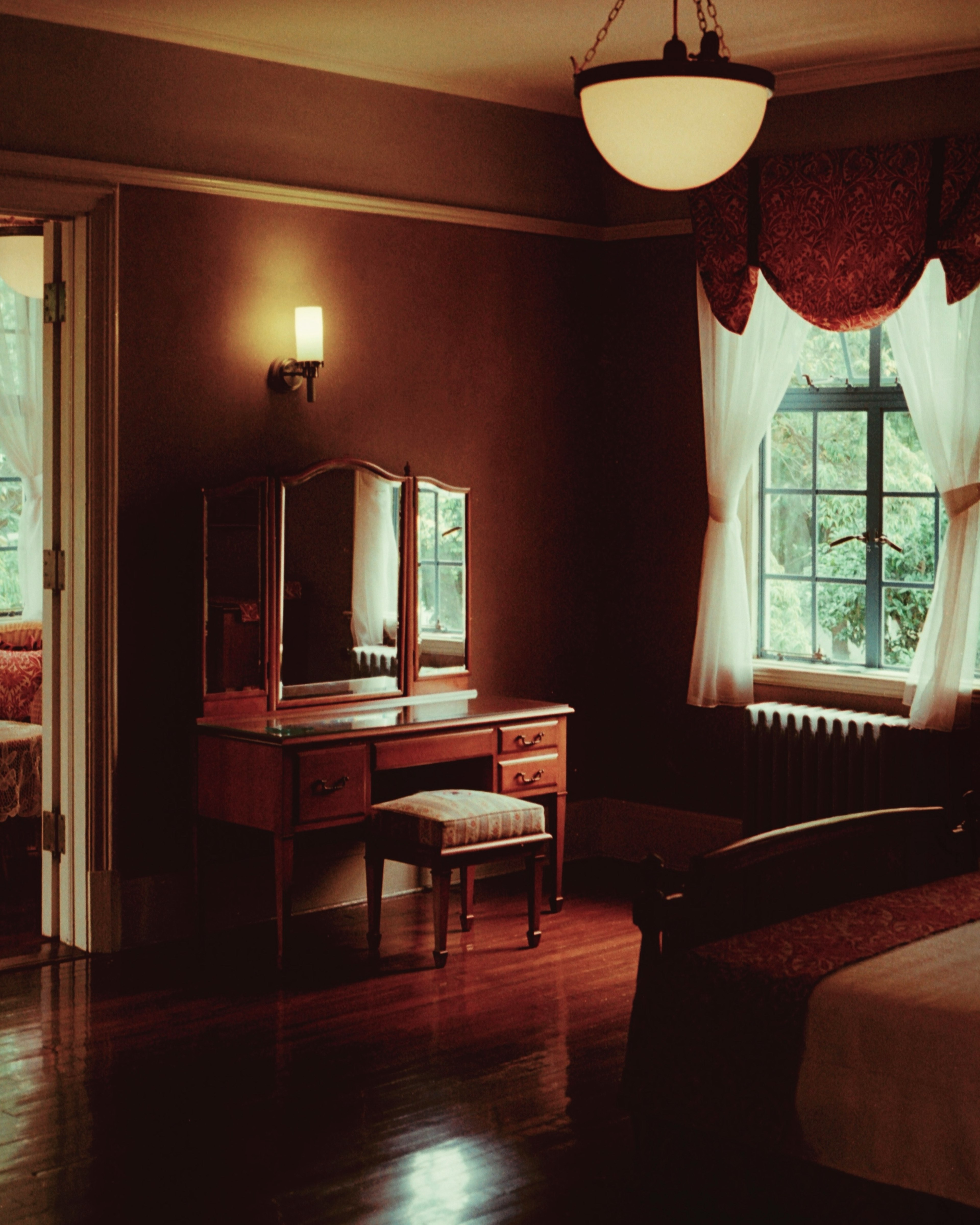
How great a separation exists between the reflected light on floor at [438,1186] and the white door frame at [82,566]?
187 centimetres

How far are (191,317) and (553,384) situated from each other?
1.67 m

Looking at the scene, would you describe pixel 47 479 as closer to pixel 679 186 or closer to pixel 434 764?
pixel 434 764

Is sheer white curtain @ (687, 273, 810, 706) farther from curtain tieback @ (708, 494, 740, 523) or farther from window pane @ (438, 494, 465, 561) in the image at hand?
window pane @ (438, 494, 465, 561)

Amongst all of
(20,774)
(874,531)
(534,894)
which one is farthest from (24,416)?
(874,531)

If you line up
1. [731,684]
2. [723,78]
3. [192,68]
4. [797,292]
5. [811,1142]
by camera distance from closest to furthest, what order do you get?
1. [811,1142]
2. [723,78]
3. [192,68]
4. [797,292]
5. [731,684]

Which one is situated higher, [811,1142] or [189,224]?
[189,224]

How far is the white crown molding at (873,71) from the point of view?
5090 millimetres

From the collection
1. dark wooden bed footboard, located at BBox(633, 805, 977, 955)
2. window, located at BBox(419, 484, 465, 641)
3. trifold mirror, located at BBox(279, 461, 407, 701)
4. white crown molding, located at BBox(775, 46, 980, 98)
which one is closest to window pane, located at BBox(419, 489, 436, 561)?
window, located at BBox(419, 484, 465, 641)

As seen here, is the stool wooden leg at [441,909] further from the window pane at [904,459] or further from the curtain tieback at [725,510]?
the window pane at [904,459]

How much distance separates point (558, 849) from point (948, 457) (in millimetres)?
1905

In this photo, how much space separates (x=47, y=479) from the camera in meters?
4.95

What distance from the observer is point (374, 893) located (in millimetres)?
4863

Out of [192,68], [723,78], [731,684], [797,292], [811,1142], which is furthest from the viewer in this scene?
[731,684]

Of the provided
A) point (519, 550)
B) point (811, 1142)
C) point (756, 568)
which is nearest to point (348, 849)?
point (519, 550)
